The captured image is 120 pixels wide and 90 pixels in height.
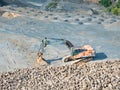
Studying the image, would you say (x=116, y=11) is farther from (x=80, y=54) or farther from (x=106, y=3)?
(x=80, y=54)

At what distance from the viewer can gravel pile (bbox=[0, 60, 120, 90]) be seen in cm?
1334

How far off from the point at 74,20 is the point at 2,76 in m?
13.8

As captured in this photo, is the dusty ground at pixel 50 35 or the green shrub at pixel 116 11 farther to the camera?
the green shrub at pixel 116 11

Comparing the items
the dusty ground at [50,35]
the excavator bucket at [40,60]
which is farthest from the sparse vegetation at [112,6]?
the excavator bucket at [40,60]

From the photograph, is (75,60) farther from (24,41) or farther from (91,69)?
(24,41)

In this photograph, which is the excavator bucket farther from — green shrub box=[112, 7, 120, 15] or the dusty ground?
green shrub box=[112, 7, 120, 15]

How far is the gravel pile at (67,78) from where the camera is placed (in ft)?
43.8

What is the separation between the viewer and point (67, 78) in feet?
47.5

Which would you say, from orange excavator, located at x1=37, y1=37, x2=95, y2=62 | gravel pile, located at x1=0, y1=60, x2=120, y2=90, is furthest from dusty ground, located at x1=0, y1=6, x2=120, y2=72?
gravel pile, located at x1=0, y1=60, x2=120, y2=90

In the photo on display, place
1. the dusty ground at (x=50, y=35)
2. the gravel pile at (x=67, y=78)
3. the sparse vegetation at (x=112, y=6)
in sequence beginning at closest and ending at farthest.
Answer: the gravel pile at (x=67, y=78) → the dusty ground at (x=50, y=35) → the sparse vegetation at (x=112, y=6)

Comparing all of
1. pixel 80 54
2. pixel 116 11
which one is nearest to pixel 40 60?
pixel 80 54

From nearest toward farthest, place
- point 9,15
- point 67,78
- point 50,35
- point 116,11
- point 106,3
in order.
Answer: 1. point 67,78
2. point 50,35
3. point 9,15
4. point 116,11
5. point 106,3

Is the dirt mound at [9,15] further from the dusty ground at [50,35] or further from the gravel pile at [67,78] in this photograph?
the gravel pile at [67,78]

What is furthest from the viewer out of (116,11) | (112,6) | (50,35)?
(112,6)
